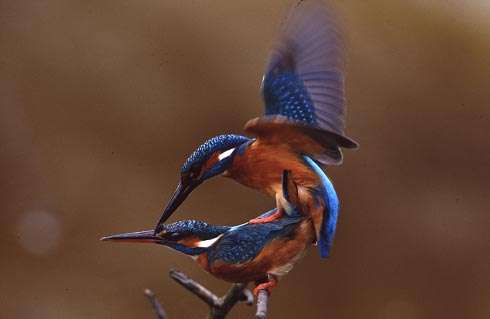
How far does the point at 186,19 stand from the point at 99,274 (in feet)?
1.75

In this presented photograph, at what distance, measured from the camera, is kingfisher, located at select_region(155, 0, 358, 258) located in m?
0.73

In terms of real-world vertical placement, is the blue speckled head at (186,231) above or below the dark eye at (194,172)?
below

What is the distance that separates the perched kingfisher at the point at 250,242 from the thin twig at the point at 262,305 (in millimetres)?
13

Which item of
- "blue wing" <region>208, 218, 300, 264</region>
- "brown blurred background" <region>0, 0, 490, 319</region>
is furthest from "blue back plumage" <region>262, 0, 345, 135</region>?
"brown blurred background" <region>0, 0, 490, 319</region>

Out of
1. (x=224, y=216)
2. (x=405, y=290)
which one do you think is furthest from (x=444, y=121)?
(x=224, y=216)

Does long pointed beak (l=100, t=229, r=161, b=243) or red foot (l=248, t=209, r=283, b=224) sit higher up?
red foot (l=248, t=209, r=283, b=224)

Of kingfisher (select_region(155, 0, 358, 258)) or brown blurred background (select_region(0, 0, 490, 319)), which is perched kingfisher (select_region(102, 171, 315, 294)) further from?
brown blurred background (select_region(0, 0, 490, 319))

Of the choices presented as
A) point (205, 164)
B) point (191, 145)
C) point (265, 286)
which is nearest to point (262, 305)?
point (265, 286)

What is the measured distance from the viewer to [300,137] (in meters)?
0.73

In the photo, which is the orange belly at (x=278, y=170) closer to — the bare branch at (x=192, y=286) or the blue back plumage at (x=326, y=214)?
the blue back plumage at (x=326, y=214)

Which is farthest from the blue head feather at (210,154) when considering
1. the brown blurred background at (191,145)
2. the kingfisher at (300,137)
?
the brown blurred background at (191,145)

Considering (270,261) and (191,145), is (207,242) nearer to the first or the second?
(270,261)

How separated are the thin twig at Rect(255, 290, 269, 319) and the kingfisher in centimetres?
7

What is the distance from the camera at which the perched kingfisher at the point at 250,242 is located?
2.35 ft
